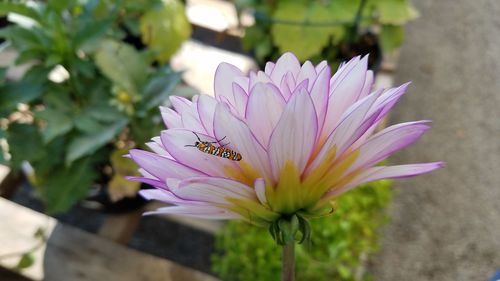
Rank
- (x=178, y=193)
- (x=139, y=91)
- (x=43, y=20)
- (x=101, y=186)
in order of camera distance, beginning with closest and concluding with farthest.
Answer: (x=178, y=193)
(x=43, y=20)
(x=139, y=91)
(x=101, y=186)

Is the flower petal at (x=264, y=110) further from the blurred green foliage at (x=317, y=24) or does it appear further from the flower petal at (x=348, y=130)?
the blurred green foliage at (x=317, y=24)

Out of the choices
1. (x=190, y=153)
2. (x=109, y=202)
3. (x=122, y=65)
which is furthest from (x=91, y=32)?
(x=190, y=153)

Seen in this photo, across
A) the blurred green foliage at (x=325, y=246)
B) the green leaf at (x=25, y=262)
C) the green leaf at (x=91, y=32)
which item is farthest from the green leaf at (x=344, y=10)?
the green leaf at (x=25, y=262)

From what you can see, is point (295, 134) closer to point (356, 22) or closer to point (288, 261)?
point (288, 261)

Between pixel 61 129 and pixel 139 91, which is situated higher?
pixel 139 91

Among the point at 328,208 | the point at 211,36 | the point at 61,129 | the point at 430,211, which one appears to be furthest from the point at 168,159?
the point at 211,36

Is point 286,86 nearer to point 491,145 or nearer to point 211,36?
point 491,145

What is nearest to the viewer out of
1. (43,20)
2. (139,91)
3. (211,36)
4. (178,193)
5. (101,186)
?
(178,193)
